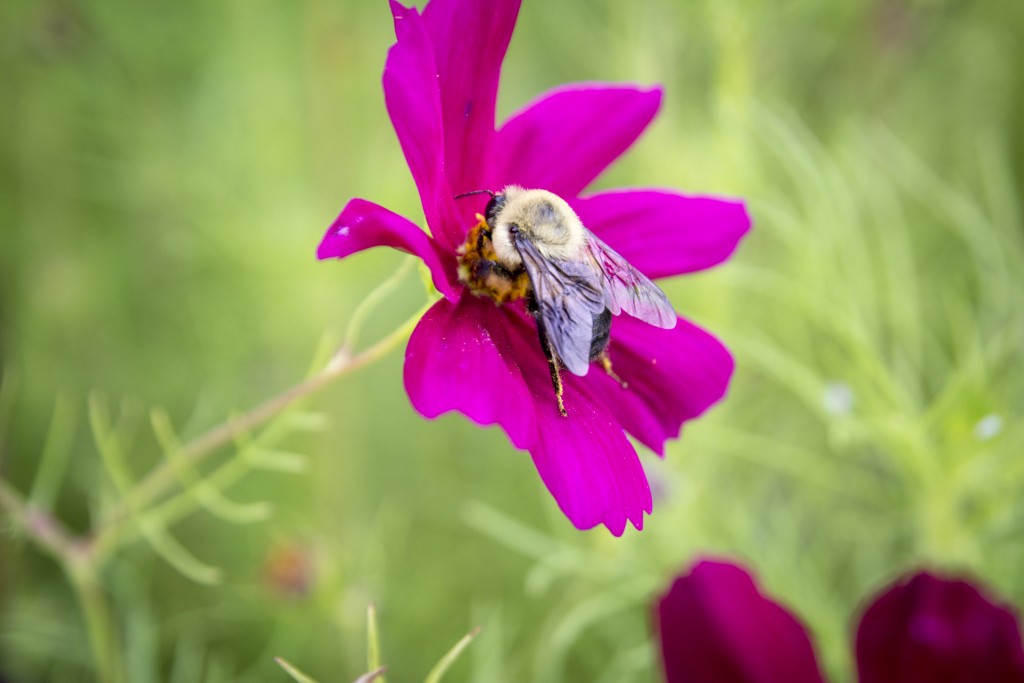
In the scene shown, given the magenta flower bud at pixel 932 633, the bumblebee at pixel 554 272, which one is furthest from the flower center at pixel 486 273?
the magenta flower bud at pixel 932 633

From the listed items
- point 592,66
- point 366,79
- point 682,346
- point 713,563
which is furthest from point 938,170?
point 713,563

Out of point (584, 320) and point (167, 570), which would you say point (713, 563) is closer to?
point (584, 320)

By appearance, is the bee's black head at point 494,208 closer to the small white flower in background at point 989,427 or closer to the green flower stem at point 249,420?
the green flower stem at point 249,420

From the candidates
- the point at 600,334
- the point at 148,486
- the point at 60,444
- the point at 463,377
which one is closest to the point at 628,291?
the point at 600,334

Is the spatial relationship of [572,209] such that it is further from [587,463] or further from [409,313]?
[409,313]

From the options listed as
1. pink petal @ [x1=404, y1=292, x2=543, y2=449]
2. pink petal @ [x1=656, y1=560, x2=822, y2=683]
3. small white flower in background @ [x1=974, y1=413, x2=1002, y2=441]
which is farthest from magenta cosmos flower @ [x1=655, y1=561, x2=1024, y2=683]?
small white flower in background @ [x1=974, y1=413, x2=1002, y2=441]

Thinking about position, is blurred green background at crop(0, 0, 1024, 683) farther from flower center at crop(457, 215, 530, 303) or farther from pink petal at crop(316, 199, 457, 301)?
pink petal at crop(316, 199, 457, 301)
